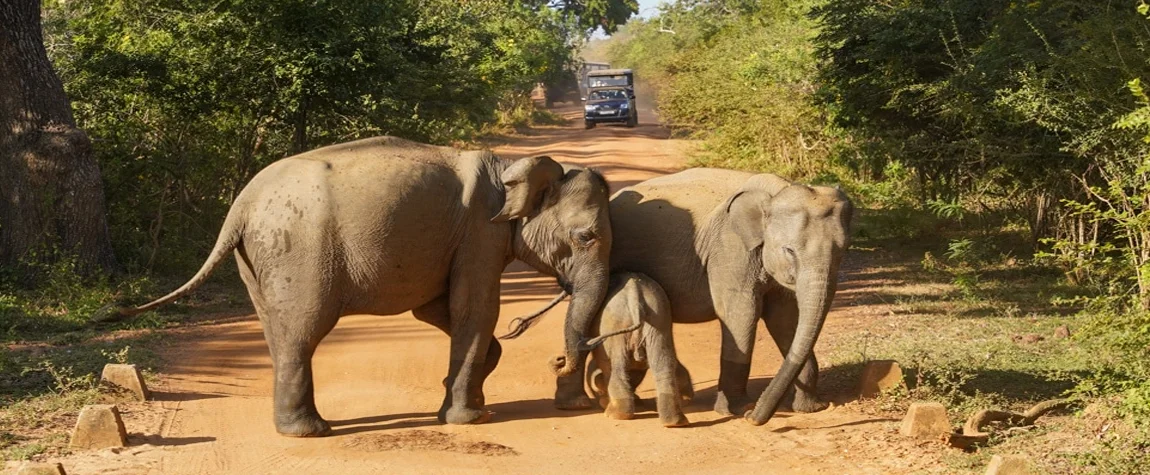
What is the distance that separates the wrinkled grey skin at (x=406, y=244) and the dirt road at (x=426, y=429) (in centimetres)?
38

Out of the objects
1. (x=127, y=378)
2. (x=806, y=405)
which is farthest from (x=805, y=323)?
(x=127, y=378)

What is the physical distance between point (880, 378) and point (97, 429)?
5.08 m

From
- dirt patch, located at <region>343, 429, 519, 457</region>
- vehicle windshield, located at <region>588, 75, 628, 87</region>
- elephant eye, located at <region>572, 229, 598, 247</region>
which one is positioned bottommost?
dirt patch, located at <region>343, 429, 519, 457</region>

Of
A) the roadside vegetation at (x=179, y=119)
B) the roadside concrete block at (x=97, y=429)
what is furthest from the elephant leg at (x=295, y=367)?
the roadside vegetation at (x=179, y=119)

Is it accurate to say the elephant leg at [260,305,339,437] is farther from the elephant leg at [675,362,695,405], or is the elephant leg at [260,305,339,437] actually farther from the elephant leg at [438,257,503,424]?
the elephant leg at [675,362,695,405]

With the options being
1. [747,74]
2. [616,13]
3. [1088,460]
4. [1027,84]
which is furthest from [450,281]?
[616,13]

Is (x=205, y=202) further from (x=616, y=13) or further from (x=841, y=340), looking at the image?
(x=616, y=13)

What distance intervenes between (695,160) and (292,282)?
23.2 m

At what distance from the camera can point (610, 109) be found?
46.7m

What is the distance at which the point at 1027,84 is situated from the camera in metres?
12.4

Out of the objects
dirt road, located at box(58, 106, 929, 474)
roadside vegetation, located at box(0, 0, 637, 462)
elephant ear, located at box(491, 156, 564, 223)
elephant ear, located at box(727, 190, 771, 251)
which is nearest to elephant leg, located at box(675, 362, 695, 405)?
dirt road, located at box(58, 106, 929, 474)

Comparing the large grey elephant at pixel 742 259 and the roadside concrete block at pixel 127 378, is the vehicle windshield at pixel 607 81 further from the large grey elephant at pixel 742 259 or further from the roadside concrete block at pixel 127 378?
the roadside concrete block at pixel 127 378

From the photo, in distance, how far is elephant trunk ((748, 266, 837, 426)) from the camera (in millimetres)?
7912

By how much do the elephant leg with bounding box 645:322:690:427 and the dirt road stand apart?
10cm
